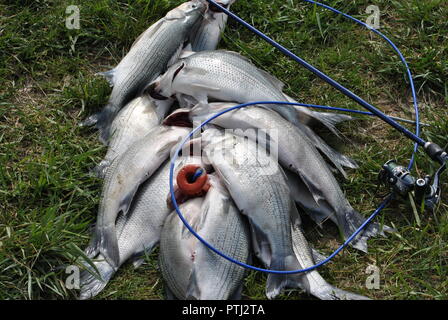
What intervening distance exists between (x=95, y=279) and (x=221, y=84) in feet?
4.70

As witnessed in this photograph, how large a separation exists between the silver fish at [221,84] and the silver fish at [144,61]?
Result: 0.56 ft

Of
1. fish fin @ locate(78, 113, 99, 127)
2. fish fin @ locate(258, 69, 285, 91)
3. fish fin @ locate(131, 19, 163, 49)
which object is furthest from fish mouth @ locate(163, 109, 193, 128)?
fish fin @ locate(131, 19, 163, 49)

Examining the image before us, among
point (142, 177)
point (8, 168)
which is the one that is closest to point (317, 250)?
point (142, 177)

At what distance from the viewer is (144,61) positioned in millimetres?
4074

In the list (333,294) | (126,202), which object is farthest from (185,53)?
(333,294)

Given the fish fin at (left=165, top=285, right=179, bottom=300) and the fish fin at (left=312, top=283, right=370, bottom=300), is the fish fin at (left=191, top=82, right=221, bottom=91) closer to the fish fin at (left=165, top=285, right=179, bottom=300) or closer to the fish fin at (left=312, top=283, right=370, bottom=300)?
the fish fin at (left=165, top=285, right=179, bottom=300)

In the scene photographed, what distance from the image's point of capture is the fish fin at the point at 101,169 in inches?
146

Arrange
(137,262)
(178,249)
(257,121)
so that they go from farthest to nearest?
(257,121) < (137,262) < (178,249)

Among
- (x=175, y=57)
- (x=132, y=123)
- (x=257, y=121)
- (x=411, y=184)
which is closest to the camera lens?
(x=411, y=184)

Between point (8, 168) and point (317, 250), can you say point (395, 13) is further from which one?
point (8, 168)

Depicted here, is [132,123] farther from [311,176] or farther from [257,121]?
[311,176]

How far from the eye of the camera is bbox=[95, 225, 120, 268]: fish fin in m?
3.31

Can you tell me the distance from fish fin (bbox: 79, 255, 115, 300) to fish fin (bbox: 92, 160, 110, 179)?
2.02ft

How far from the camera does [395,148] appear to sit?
3.99 meters
